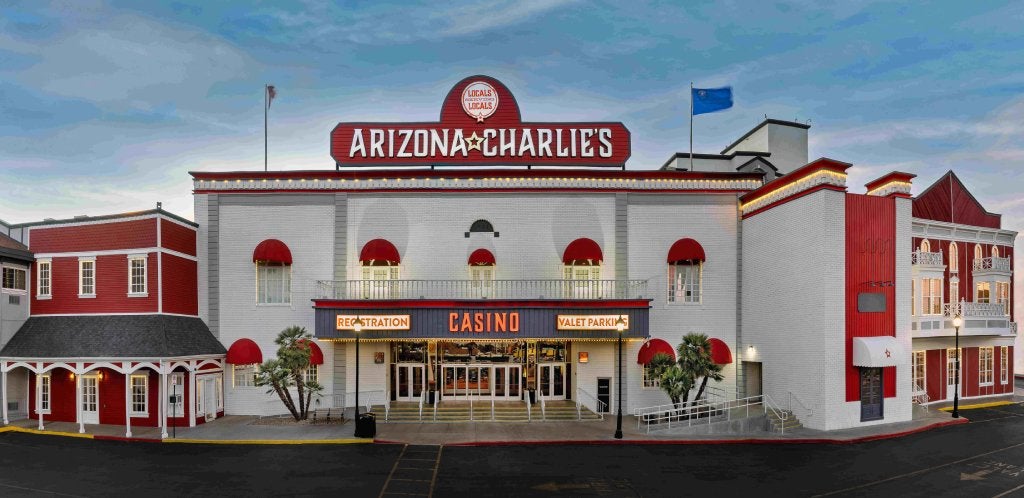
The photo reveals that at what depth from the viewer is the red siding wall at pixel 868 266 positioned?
24.4 meters

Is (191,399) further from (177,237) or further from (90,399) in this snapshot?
(177,237)

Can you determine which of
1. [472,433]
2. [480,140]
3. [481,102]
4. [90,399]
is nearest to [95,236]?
[90,399]

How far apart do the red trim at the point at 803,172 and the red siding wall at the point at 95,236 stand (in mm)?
27073

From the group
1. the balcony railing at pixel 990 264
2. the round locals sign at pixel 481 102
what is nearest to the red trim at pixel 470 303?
the round locals sign at pixel 481 102

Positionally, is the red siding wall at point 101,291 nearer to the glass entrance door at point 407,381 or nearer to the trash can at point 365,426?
the trash can at point 365,426

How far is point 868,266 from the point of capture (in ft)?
81.4

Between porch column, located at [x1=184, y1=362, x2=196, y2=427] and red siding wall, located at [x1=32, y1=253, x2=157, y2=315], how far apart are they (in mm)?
3168

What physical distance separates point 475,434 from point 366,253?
33.3 feet

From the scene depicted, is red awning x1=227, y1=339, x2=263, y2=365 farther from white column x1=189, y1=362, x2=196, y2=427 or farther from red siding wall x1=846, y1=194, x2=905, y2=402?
red siding wall x1=846, y1=194, x2=905, y2=402

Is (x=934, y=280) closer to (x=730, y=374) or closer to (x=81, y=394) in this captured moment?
(x=730, y=374)

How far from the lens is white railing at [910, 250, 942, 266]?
29600mm

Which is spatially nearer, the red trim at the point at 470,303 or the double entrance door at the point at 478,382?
the red trim at the point at 470,303

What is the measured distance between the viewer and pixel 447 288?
94.7ft

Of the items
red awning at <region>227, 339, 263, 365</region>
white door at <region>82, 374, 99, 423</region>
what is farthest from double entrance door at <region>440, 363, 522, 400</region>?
white door at <region>82, 374, 99, 423</region>
